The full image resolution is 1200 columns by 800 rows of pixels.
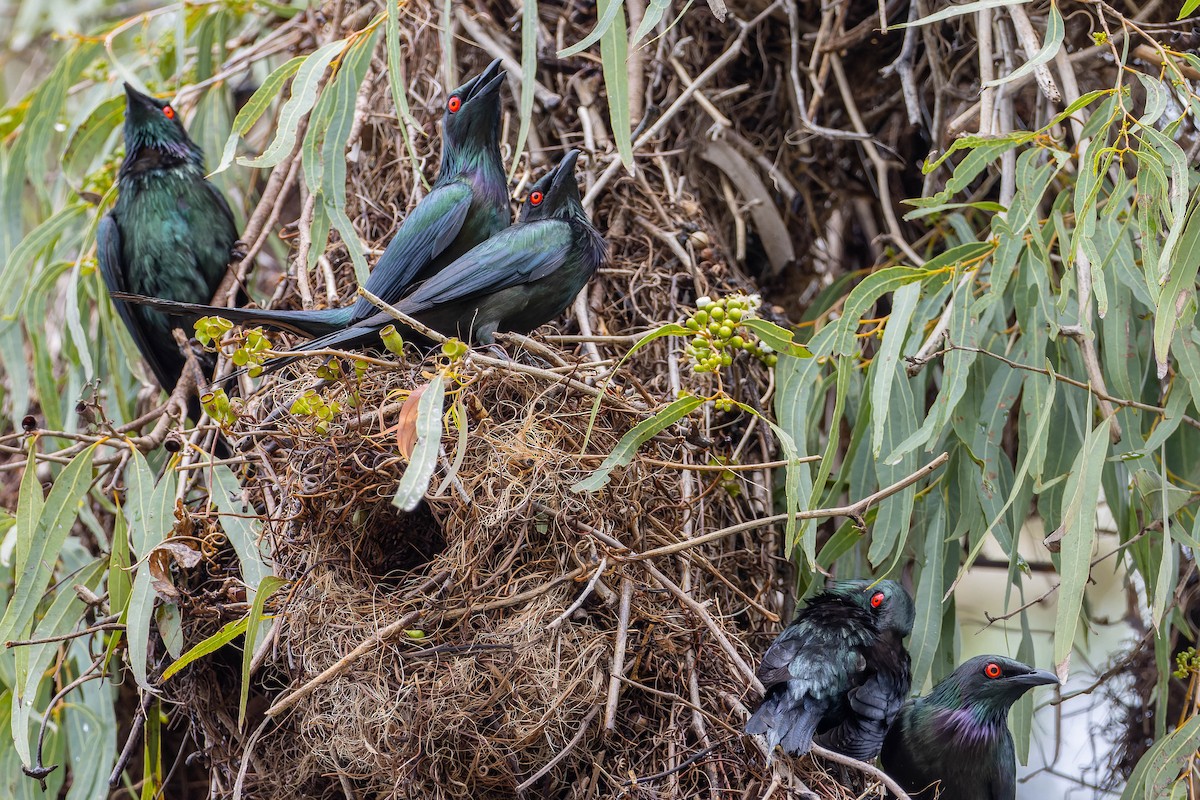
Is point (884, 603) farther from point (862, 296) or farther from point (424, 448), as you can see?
point (424, 448)

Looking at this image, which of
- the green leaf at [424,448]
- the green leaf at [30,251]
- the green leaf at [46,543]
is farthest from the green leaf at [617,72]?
the green leaf at [30,251]

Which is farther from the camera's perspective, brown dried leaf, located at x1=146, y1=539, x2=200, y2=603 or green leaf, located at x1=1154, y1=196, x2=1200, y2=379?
brown dried leaf, located at x1=146, y1=539, x2=200, y2=603

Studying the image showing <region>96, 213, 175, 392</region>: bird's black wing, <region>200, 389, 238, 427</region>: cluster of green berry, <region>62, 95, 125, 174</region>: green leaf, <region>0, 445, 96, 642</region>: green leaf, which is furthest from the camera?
<region>62, 95, 125, 174</region>: green leaf

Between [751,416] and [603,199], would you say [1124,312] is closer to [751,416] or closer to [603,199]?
[751,416]

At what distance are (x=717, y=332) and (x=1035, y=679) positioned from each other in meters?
1.05

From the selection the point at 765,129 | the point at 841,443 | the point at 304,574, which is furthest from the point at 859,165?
the point at 304,574

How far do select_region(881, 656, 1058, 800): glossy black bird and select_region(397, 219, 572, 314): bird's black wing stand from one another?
135cm

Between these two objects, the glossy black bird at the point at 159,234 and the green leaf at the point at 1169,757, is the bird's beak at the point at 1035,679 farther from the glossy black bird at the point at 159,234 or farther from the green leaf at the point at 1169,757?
the glossy black bird at the point at 159,234

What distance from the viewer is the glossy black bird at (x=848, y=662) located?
2631mm

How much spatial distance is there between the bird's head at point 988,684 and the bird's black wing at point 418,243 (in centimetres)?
158

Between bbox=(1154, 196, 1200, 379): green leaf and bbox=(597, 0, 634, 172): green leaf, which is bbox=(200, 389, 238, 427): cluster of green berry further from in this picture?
bbox=(1154, 196, 1200, 379): green leaf

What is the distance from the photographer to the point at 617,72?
2627 millimetres

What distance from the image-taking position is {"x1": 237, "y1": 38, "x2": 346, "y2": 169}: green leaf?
8.61 feet

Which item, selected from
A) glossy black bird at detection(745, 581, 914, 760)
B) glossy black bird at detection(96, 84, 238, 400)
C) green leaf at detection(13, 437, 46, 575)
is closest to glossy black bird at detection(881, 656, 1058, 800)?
glossy black bird at detection(745, 581, 914, 760)
